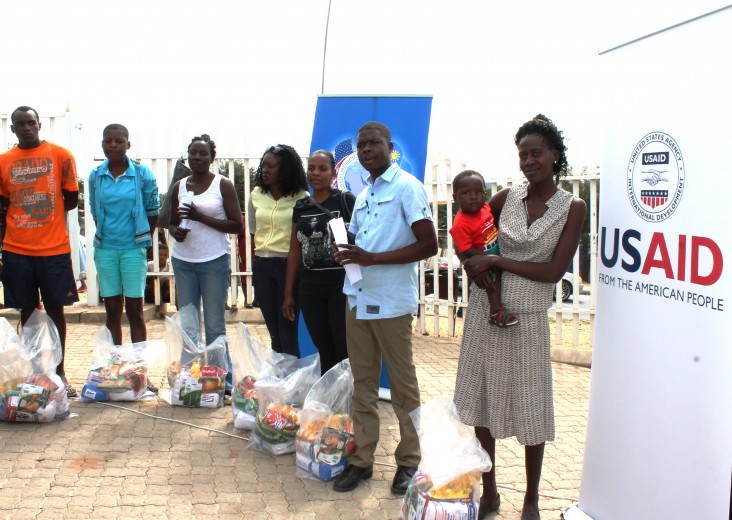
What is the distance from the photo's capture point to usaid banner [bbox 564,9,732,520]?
239 centimetres

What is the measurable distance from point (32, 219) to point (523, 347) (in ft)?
12.2

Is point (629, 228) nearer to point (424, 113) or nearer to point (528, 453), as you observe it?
point (528, 453)

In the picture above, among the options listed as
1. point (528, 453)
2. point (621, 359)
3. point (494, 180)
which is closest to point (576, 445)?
point (528, 453)

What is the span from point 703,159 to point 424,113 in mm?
2841

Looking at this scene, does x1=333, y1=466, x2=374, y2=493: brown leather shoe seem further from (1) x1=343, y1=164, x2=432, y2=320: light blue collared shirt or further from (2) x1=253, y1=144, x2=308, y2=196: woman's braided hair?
(2) x1=253, y1=144, x2=308, y2=196: woman's braided hair

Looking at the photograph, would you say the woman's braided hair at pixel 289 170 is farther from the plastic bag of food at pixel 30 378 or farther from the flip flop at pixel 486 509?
the flip flop at pixel 486 509

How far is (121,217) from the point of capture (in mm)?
5156

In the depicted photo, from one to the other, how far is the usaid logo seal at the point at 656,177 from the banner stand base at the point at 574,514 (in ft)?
4.66

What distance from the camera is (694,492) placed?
2.51 meters

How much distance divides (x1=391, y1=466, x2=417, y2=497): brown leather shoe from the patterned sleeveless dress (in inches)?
25.4

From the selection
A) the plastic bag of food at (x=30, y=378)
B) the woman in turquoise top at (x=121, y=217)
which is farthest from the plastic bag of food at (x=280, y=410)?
the woman in turquoise top at (x=121, y=217)

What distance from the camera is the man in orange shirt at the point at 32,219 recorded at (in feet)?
16.3

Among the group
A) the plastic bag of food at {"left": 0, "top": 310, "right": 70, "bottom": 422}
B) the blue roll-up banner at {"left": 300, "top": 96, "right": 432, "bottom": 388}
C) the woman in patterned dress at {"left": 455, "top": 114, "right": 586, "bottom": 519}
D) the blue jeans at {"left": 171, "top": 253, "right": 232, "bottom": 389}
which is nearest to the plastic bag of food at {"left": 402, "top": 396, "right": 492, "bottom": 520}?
the woman in patterned dress at {"left": 455, "top": 114, "right": 586, "bottom": 519}

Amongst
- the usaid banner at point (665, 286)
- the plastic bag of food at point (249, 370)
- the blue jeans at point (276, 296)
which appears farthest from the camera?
the blue jeans at point (276, 296)
